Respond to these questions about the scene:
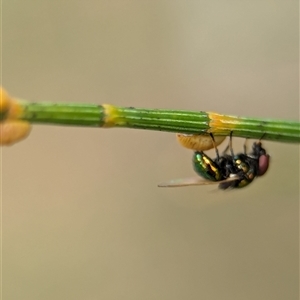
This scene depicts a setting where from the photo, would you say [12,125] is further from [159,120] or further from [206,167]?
[206,167]

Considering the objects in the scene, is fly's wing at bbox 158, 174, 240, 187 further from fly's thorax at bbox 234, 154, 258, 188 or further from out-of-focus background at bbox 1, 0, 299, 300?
out-of-focus background at bbox 1, 0, 299, 300

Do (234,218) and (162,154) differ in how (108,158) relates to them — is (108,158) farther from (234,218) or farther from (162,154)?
(234,218)

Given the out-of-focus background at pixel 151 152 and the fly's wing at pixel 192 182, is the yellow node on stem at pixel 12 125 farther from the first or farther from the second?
the out-of-focus background at pixel 151 152

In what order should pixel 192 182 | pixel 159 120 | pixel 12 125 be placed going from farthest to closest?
pixel 192 182 → pixel 159 120 → pixel 12 125

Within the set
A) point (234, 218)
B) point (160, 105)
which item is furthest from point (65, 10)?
point (234, 218)

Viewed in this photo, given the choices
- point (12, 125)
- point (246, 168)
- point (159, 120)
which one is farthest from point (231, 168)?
point (12, 125)
